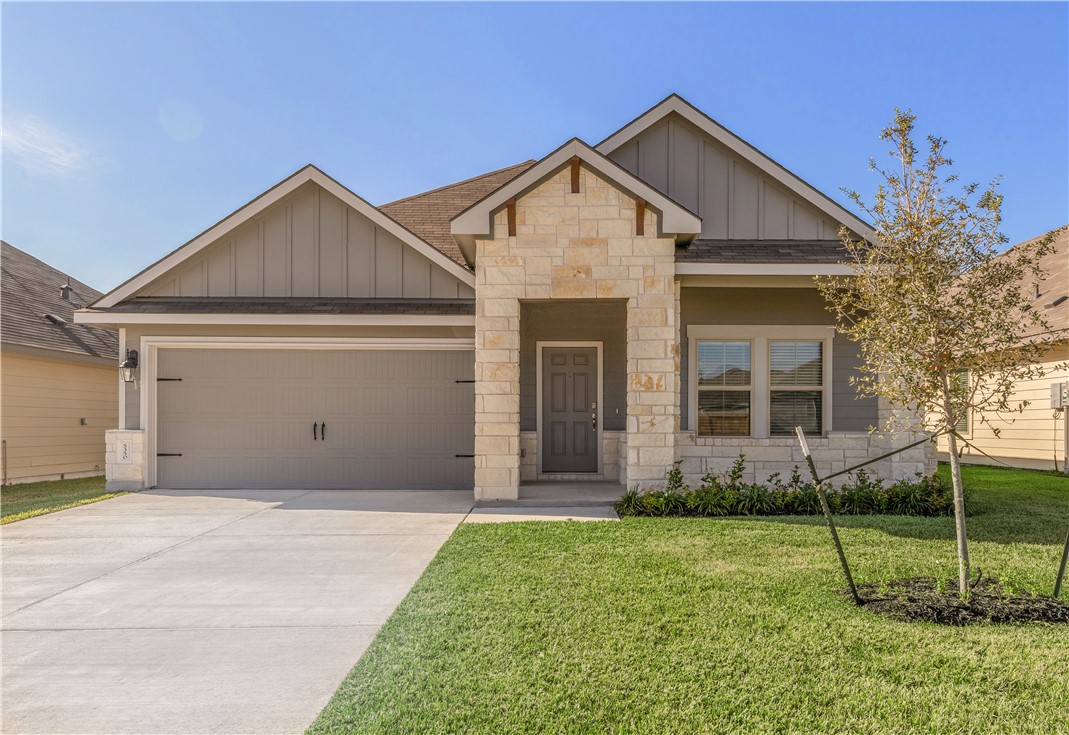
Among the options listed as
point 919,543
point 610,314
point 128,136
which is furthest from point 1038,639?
point 128,136

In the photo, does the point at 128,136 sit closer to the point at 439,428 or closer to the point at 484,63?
the point at 484,63

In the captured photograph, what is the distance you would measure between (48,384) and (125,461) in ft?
12.0

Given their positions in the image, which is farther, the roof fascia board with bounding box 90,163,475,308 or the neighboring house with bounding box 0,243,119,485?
the neighboring house with bounding box 0,243,119,485

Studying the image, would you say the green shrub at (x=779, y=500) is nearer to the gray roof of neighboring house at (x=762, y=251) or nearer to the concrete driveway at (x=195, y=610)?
the concrete driveway at (x=195, y=610)

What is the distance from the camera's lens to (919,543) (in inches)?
239

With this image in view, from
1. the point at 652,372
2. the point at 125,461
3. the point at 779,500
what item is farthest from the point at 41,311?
the point at 779,500

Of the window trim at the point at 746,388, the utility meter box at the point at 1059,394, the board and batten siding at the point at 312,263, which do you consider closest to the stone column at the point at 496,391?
the board and batten siding at the point at 312,263

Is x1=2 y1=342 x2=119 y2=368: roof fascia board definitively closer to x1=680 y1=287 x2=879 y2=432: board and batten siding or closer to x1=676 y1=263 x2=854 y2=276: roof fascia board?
x1=676 y1=263 x2=854 y2=276: roof fascia board

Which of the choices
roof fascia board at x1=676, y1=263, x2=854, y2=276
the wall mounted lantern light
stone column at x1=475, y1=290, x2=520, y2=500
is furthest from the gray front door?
the wall mounted lantern light

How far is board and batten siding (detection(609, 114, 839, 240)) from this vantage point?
10.0m

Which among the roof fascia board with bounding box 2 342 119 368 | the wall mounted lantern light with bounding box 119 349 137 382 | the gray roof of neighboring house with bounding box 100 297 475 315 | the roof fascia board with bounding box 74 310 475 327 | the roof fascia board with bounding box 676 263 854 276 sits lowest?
the wall mounted lantern light with bounding box 119 349 137 382

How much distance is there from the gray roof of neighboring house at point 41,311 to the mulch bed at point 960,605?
13.0m

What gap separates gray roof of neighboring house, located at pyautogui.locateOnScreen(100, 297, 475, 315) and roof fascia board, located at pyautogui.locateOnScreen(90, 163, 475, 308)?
349 mm

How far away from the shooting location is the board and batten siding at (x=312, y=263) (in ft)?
33.2
